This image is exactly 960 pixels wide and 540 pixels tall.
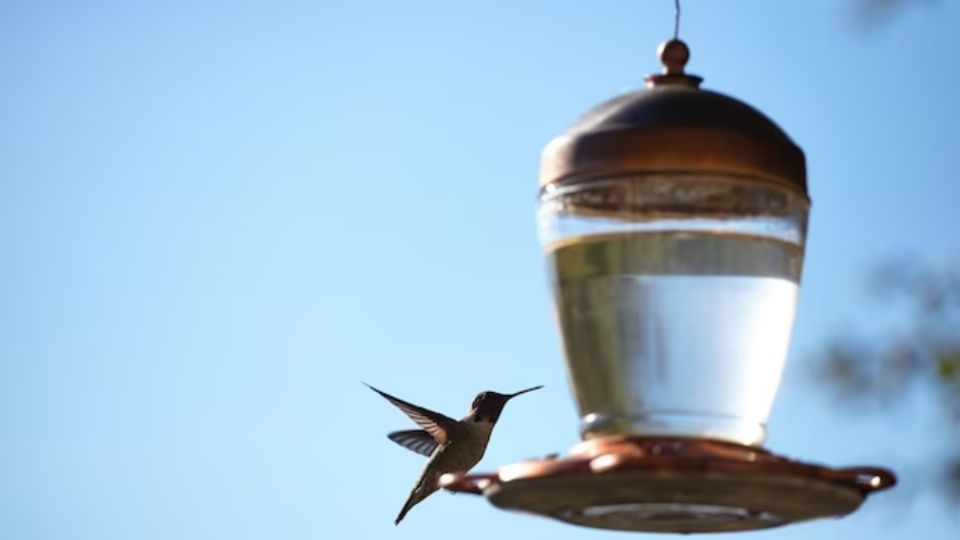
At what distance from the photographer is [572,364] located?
3.56 meters

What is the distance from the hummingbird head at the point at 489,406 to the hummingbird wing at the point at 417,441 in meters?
0.57

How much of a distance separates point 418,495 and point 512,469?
288 cm

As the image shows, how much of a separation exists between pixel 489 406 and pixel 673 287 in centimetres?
217

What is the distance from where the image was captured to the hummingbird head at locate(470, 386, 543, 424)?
5.43 meters

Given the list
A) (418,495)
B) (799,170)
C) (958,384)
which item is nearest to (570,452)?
(799,170)

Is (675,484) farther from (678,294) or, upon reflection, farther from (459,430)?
(459,430)

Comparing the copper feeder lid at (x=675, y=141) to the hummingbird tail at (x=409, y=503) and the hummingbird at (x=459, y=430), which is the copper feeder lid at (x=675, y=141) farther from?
the hummingbird tail at (x=409, y=503)

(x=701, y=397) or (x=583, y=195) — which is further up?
(x=583, y=195)

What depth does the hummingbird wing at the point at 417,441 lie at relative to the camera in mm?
6008

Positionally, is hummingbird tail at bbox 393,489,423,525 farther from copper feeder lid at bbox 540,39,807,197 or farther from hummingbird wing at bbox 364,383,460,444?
copper feeder lid at bbox 540,39,807,197

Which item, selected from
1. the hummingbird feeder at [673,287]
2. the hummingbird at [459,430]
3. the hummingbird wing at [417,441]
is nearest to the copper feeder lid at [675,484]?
the hummingbird feeder at [673,287]

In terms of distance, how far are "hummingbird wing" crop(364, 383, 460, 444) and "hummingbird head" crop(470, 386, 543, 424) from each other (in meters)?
0.08

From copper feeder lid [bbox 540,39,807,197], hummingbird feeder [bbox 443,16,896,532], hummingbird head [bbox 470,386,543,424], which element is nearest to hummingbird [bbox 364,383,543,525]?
hummingbird head [bbox 470,386,543,424]

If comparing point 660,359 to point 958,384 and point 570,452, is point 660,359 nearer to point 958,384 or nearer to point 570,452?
point 570,452
